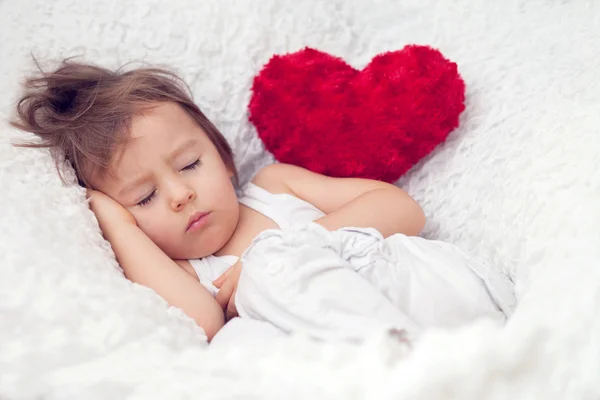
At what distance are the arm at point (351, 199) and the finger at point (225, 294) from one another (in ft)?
0.65

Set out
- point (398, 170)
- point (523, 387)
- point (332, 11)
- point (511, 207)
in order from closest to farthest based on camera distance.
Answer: point (523, 387) → point (511, 207) → point (398, 170) → point (332, 11)

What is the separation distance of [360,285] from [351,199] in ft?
1.27

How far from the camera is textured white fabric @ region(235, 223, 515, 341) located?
664 mm

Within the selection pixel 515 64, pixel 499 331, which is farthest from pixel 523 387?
pixel 515 64

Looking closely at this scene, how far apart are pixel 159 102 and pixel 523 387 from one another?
0.80 metres

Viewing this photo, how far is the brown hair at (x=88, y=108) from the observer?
37.1 inches

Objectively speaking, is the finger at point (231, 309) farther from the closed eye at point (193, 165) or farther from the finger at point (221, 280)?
the closed eye at point (193, 165)

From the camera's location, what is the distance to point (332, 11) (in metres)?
1.27

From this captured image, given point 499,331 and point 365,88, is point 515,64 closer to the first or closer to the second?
point 365,88

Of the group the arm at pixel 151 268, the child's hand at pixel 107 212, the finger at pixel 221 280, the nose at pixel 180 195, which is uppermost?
the nose at pixel 180 195

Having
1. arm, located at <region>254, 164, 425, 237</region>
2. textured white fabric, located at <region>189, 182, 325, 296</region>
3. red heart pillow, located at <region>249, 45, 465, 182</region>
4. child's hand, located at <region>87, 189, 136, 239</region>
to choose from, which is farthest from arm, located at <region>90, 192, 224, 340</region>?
red heart pillow, located at <region>249, 45, 465, 182</region>

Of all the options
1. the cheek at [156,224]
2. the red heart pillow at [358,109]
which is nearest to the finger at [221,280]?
the cheek at [156,224]

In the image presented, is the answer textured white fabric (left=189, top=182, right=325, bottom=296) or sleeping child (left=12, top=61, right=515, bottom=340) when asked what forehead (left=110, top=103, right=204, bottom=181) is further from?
textured white fabric (left=189, top=182, right=325, bottom=296)

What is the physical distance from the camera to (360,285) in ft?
2.29
